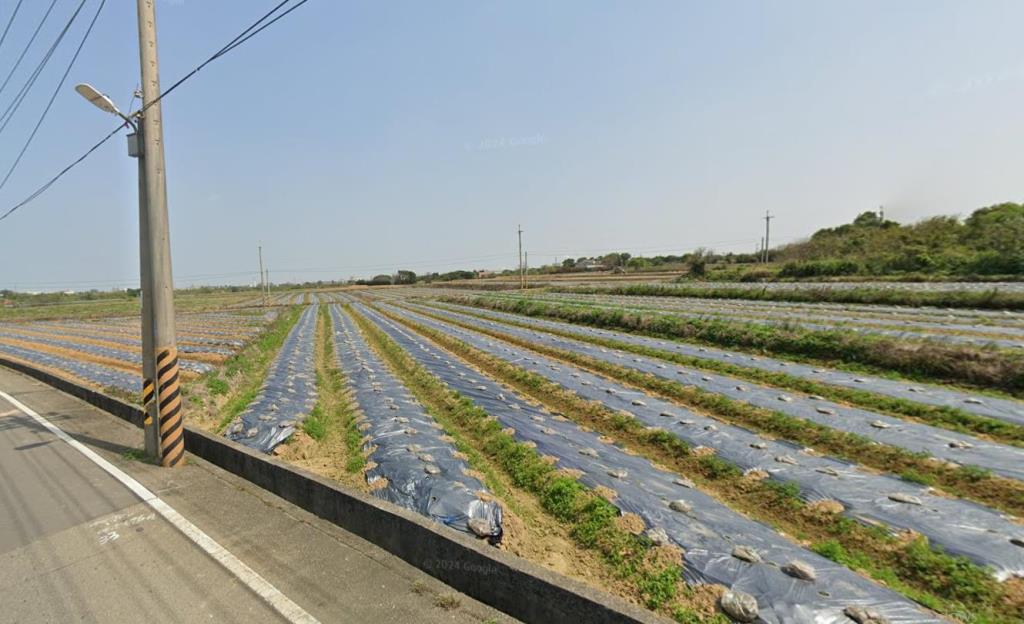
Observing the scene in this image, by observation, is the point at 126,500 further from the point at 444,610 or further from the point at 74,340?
the point at 74,340

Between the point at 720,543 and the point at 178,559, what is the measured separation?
15.5 feet

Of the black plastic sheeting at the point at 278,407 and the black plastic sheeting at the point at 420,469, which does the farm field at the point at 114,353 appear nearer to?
the black plastic sheeting at the point at 278,407

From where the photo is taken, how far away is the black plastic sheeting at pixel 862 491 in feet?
11.4

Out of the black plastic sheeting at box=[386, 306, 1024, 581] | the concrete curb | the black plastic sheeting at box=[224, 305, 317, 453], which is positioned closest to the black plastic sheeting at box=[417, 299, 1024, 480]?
the black plastic sheeting at box=[386, 306, 1024, 581]

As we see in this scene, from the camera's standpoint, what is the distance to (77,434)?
306 inches

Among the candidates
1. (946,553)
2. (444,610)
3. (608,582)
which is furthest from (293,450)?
(946,553)

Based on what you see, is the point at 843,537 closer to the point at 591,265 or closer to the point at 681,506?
the point at 681,506

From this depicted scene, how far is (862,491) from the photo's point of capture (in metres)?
4.38

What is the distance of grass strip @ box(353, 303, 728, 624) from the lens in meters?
3.16

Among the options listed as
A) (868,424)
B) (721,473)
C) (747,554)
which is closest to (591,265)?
(868,424)

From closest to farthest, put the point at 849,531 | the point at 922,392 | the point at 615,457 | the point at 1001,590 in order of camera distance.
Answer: the point at 1001,590 → the point at 849,531 → the point at 615,457 → the point at 922,392

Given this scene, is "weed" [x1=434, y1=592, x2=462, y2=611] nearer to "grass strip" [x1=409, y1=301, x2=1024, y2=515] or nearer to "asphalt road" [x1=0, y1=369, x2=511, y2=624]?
"asphalt road" [x1=0, y1=369, x2=511, y2=624]

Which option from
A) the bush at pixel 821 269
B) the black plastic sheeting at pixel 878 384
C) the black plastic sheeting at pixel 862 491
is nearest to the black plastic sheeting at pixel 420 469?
the black plastic sheeting at pixel 862 491

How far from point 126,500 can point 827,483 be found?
7952 millimetres
